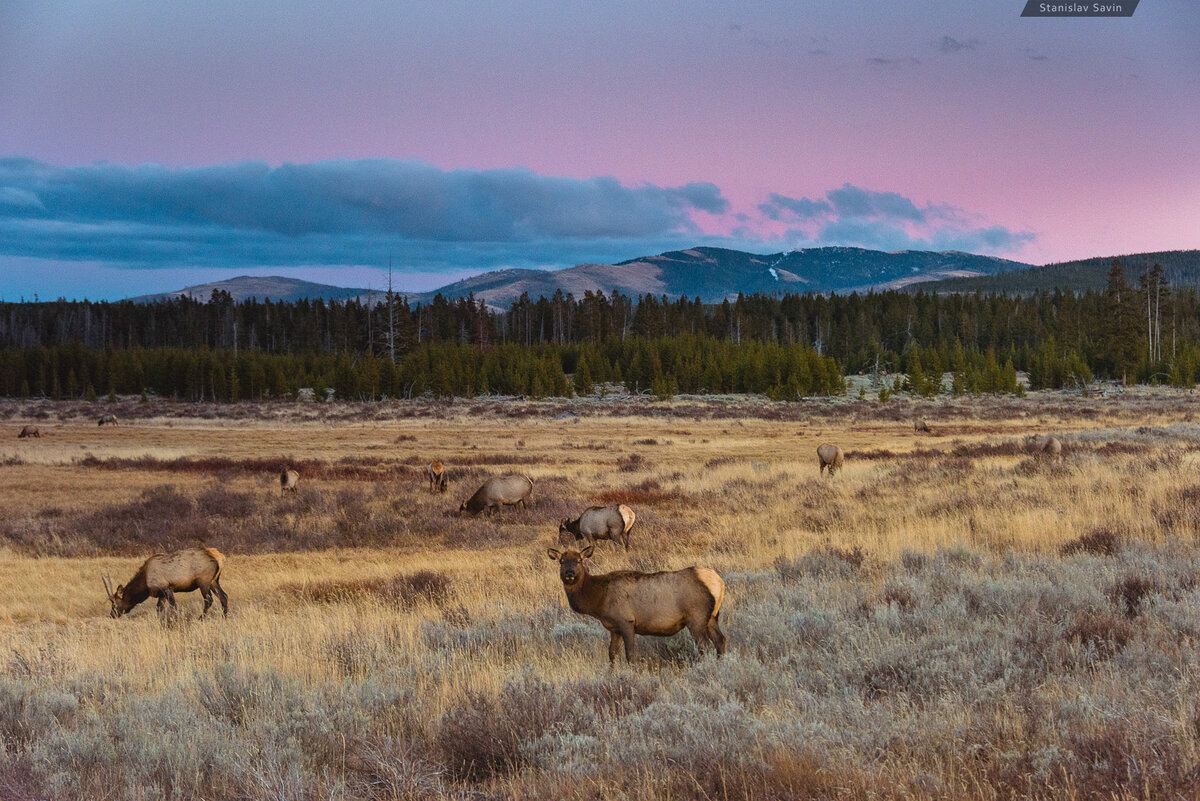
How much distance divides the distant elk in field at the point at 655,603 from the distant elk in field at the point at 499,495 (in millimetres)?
11975

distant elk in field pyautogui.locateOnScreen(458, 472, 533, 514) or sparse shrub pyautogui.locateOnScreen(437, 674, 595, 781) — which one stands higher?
sparse shrub pyautogui.locateOnScreen(437, 674, 595, 781)

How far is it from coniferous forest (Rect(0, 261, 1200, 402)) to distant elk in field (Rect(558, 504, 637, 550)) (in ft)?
225

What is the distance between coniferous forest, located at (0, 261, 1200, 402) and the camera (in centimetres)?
8531

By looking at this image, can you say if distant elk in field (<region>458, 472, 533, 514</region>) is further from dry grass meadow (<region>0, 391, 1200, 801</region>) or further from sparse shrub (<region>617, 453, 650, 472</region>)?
sparse shrub (<region>617, 453, 650, 472</region>)

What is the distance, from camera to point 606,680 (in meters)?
6.05

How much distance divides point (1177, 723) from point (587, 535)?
36.0 ft

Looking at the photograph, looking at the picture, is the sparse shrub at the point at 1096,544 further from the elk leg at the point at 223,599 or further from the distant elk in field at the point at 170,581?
the distant elk in field at the point at 170,581

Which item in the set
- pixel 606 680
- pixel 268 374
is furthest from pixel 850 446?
pixel 268 374

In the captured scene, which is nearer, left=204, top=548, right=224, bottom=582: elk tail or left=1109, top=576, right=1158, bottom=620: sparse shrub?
left=1109, top=576, right=1158, bottom=620: sparse shrub

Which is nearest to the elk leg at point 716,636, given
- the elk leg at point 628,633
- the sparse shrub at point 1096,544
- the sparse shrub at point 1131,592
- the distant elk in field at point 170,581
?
the elk leg at point 628,633

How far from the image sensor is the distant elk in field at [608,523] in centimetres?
1422

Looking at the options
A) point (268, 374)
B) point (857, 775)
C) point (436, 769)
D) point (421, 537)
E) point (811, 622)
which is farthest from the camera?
point (268, 374)

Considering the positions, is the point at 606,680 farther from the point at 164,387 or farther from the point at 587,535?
the point at 164,387

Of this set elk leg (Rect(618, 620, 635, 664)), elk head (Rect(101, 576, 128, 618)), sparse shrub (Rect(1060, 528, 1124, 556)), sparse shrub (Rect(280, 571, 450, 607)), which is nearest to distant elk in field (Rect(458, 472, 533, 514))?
sparse shrub (Rect(280, 571, 450, 607))
